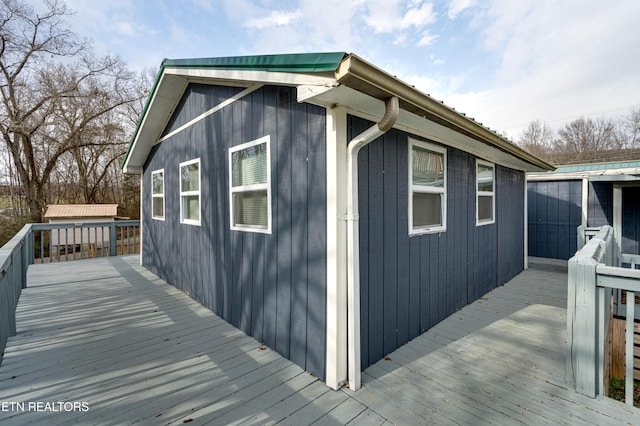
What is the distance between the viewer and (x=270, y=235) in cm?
274

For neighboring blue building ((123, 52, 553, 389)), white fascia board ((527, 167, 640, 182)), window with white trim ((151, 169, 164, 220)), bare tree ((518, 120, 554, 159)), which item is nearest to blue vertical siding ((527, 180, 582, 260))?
white fascia board ((527, 167, 640, 182))

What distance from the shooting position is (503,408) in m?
1.92

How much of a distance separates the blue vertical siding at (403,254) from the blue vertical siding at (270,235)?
0.39 m

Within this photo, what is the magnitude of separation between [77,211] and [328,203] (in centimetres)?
934

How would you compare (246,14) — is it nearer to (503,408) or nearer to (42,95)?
(503,408)

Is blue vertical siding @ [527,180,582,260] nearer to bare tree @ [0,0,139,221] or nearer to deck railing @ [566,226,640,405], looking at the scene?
deck railing @ [566,226,640,405]

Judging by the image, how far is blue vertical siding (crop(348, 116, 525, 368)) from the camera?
242 cm

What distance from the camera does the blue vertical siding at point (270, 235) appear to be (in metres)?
2.29

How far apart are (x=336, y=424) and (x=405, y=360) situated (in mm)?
1017

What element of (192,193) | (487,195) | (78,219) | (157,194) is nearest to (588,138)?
(487,195)

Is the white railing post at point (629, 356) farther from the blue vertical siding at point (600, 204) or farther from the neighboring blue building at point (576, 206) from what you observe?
the blue vertical siding at point (600, 204)

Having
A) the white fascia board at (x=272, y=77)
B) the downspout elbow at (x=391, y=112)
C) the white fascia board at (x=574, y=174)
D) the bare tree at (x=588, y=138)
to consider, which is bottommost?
the downspout elbow at (x=391, y=112)

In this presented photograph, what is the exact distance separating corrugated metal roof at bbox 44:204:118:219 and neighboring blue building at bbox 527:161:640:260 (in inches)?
477

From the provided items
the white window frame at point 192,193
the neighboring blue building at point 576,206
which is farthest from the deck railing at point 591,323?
the neighboring blue building at point 576,206
